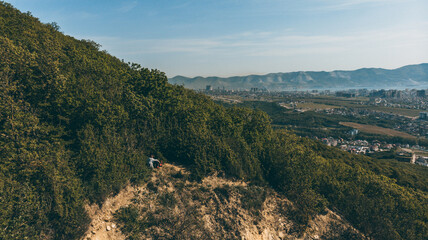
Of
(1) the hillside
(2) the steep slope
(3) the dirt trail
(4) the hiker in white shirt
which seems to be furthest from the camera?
(4) the hiker in white shirt

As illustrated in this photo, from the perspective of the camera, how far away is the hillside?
19922 mm

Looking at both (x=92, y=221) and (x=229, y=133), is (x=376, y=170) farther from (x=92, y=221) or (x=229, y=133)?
(x=92, y=221)

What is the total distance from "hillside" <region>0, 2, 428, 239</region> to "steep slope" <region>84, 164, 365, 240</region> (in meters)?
1.13

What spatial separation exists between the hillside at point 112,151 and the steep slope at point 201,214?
44.4 inches

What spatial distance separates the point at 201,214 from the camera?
91.2ft

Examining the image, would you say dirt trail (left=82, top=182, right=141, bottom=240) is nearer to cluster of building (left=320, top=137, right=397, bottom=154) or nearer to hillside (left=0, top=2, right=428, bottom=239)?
hillside (left=0, top=2, right=428, bottom=239)

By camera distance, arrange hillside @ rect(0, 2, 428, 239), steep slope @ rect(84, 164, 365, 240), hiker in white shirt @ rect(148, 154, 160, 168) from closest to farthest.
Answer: hillside @ rect(0, 2, 428, 239)
steep slope @ rect(84, 164, 365, 240)
hiker in white shirt @ rect(148, 154, 160, 168)

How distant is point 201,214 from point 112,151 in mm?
14555

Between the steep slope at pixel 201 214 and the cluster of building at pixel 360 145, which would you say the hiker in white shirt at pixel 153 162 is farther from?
the cluster of building at pixel 360 145

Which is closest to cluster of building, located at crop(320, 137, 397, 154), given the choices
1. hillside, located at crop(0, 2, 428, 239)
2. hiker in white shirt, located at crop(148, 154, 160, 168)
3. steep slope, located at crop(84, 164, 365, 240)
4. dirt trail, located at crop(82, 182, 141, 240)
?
hillside, located at crop(0, 2, 428, 239)

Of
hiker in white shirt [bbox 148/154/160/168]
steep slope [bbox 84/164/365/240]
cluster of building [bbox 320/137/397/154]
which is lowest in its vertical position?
cluster of building [bbox 320/137/397/154]

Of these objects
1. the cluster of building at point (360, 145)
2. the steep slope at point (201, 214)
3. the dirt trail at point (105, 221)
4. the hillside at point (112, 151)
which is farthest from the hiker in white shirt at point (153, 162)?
the cluster of building at point (360, 145)

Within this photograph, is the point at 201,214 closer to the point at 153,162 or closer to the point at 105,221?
the point at 153,162

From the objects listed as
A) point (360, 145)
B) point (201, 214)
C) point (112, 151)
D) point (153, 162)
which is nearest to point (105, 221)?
point (112, 151)
